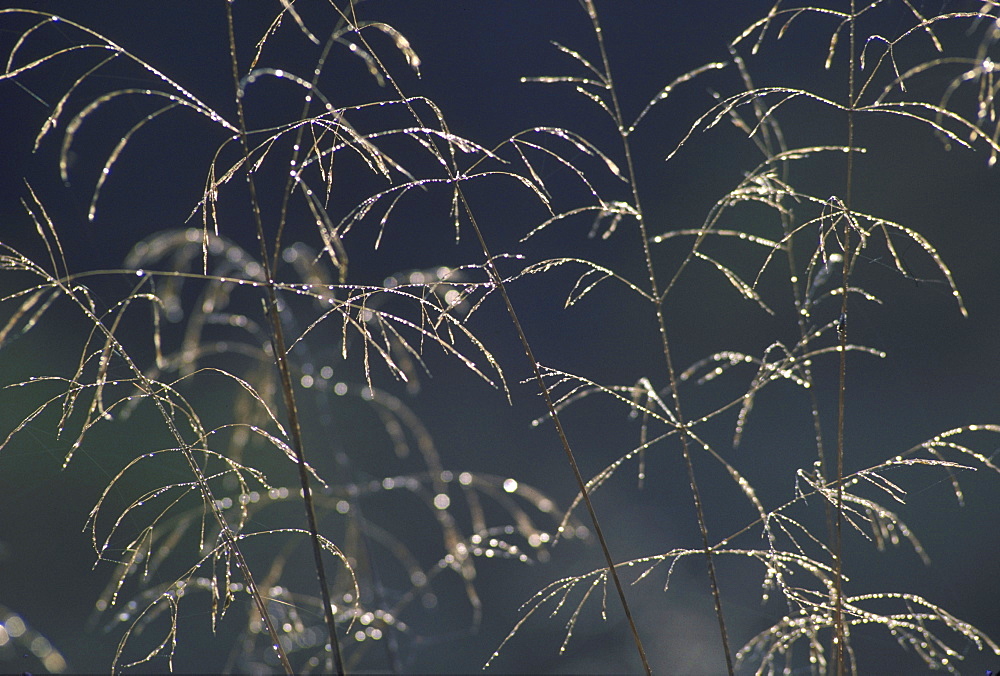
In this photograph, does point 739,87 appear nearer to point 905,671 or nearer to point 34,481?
point 905,671

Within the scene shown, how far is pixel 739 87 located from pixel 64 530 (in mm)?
1692

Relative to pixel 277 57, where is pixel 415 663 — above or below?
below

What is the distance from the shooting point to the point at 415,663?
1684 mm

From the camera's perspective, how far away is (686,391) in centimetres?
194

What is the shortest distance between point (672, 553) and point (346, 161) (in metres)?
1.47

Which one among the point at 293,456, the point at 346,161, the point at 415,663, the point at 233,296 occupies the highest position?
the point at 293,456

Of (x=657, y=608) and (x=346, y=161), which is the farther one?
(x=346, y=161)

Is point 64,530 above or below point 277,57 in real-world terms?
below

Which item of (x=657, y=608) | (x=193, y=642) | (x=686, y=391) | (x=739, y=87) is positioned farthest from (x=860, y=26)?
(x=193, y=642)

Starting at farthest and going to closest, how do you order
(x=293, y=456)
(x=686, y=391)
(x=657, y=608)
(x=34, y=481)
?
(x=686, y=391), (x=34, y=481), (x=657, y=608), (x=293, y=456)

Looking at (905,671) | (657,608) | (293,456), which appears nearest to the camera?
(293,456)

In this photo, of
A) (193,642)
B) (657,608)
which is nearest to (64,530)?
(193,642)

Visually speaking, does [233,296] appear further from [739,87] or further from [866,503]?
[866,503]

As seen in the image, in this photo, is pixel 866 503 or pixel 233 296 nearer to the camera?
pixel 866 503
